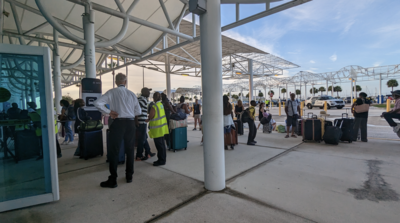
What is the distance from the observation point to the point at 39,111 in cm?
301

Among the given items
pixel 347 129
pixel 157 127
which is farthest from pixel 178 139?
pixel 347 129

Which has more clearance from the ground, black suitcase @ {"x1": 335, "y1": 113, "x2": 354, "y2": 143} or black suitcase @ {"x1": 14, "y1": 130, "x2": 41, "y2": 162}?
black suitcase @ {"x1": 14, "y1": 130, "x2": 41, "y2": 162}

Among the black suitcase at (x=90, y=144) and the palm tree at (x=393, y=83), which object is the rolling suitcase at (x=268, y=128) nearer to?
the black suitcase at (x=90, y=144)

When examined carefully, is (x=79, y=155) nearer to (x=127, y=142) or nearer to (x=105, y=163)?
(x=105, y=163)

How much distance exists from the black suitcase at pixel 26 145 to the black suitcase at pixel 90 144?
2338mm

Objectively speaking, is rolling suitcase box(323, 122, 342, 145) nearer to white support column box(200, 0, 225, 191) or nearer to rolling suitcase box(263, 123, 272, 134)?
rolling suitcase box(263, 123, 272, 134)

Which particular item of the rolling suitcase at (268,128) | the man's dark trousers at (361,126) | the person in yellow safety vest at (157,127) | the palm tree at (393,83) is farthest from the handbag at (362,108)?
the palm tree at (393,83)

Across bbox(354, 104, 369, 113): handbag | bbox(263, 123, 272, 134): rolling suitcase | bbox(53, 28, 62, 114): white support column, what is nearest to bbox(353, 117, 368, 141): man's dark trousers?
bbox(354, 104, 369, 113): handbag

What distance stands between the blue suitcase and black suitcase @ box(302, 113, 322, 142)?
13.4 feet

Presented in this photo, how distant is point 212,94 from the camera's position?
10.5 ft

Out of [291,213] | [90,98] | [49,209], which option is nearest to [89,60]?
[90,98]

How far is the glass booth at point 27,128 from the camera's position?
2869mm

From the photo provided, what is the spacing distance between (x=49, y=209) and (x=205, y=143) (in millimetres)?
2327

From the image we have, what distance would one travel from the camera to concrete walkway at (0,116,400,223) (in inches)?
101
